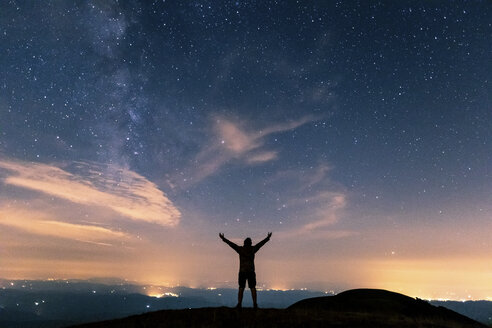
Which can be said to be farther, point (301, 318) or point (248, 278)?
point (248, 278)

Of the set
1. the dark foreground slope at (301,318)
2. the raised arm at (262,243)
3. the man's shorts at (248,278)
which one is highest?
the raised arm at (262,243)

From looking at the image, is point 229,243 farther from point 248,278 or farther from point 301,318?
point 301,318

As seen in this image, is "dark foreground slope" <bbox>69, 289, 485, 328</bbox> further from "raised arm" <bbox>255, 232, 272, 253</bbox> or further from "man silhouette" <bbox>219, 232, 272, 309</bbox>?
"raised arm" <bbox>255, 232, 272, 253</bbox>

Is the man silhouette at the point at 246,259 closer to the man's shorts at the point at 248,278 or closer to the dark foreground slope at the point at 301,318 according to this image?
the man's shorts at the point at 248,278

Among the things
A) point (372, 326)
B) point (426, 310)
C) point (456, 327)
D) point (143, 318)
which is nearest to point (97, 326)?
point (143, 318)

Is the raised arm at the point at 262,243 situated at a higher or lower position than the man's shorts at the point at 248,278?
higher

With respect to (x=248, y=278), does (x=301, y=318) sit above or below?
below

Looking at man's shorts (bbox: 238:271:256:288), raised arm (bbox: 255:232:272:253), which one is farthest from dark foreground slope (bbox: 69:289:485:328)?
raised arm (bbox: 255:232:272:253)

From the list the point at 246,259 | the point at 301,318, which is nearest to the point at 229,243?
the point at 246,259

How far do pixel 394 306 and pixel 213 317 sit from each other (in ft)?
27.8

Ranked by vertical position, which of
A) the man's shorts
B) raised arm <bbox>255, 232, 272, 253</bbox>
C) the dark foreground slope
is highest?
raised arm <bbox>255, 232, 272, 253</bbox>

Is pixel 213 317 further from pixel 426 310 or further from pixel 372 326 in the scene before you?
pixel 426 310

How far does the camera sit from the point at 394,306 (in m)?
14.3

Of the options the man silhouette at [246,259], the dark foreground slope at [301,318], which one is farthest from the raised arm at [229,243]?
the dark foreground slope at [301,318]
